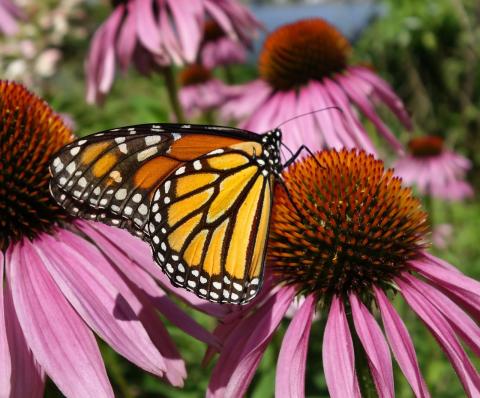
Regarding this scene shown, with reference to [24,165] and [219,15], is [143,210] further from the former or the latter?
[219,15]

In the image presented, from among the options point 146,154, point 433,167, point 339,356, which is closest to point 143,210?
point 146,154

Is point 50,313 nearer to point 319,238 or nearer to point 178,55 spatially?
point 319,238

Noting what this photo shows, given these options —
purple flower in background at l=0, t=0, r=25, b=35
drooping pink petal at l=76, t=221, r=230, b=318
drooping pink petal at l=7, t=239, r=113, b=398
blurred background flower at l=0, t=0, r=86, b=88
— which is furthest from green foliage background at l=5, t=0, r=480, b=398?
drooping pink petal at l=7, t=239, r=113, b=398

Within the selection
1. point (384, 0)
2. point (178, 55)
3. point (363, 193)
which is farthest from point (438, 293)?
point (384, 0)

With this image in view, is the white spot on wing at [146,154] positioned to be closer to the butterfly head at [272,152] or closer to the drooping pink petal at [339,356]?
the butterfly head at [272,152]

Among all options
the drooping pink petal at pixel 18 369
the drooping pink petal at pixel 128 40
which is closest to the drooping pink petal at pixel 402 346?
the drooping pink petal at pixel 18 369

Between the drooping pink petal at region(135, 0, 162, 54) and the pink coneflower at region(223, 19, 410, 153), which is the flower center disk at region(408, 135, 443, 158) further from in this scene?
the drooping pink petal at region(135, 0, 162, 54)
